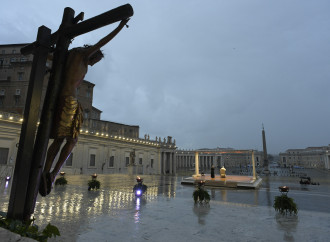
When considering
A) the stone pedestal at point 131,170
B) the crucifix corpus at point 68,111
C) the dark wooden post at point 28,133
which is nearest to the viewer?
the dark wooden post at point 28,133

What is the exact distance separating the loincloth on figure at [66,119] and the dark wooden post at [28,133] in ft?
1.29

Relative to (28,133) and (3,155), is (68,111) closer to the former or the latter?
(28,133)

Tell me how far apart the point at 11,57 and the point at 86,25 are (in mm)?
59209

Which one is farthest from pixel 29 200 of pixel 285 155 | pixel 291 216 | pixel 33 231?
pixel 285 155

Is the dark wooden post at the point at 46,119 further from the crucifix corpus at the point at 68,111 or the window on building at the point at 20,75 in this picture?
the window on building at the point at 20,75

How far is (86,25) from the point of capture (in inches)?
155

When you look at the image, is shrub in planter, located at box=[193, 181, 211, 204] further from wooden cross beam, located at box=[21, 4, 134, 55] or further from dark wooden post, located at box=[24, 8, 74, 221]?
wooden cross beam, located at box=[21, 4, 134, 55]

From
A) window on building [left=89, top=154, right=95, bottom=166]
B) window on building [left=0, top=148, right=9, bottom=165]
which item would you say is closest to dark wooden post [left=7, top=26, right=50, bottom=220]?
window on building [left=0, top=148, right=9, bottom=165]

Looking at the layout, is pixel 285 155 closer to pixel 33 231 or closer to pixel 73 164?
pixel 73 164

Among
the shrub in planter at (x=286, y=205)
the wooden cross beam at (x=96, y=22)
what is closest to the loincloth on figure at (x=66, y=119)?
the wooden cross beam at (x=96, y=22)

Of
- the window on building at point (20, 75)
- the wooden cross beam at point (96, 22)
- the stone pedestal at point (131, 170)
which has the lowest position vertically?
the stone pedestal at point (131, 170)

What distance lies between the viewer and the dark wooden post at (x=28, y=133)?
3.41m

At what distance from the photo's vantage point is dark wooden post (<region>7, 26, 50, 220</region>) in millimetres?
3414

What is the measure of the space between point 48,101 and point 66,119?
1.87ft
